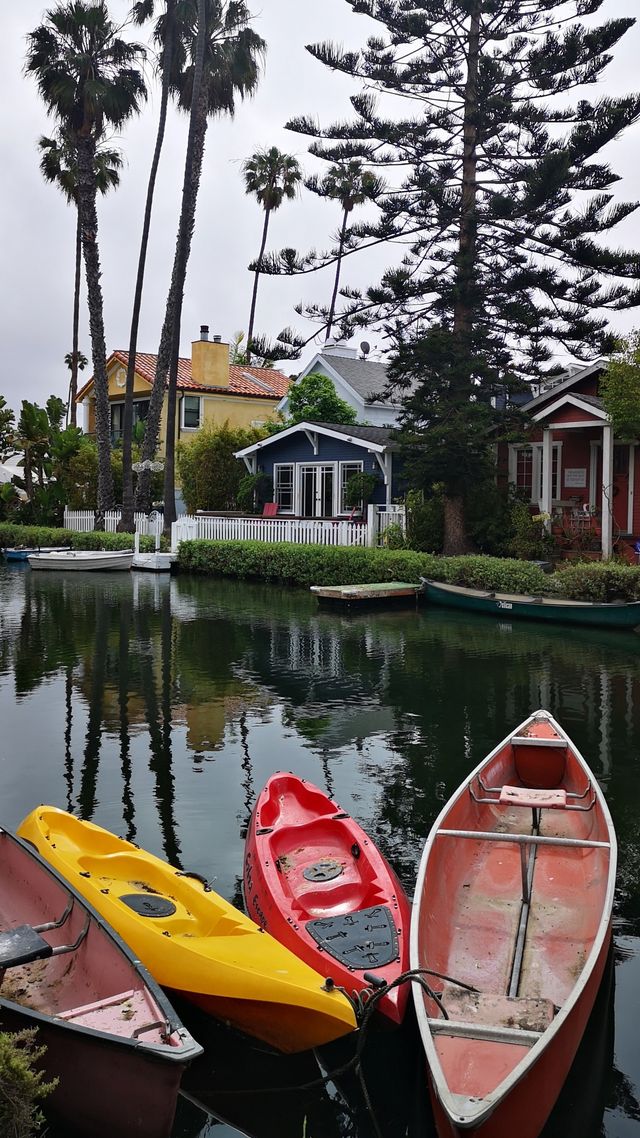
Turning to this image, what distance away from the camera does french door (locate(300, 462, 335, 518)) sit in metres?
30.8

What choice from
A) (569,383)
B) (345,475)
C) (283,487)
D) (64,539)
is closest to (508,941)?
(569,383)

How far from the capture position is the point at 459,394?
80.3 feet

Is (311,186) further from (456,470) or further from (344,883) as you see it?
(344,883)

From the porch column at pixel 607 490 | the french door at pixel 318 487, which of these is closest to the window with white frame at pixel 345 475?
the french door at pixel 318 487

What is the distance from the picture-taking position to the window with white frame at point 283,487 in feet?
105

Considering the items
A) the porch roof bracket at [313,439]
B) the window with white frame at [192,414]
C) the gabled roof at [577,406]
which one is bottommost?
the porch roof bracket at [313,439]

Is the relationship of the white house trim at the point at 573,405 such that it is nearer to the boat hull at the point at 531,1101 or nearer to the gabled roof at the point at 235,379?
the boat hull at the point at 531,1101

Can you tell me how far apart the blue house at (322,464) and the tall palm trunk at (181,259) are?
3293 mm

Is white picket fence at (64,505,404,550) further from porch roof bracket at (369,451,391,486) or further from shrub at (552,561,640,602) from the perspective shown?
shrub at (552,561,640,602)

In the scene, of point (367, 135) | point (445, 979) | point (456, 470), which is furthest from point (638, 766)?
point (367, 135)

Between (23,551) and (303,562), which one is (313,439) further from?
(23,551)

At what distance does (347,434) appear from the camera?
2911 cm

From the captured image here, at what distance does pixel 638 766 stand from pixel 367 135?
67.8 ft

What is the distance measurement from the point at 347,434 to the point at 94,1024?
2604 centimetres
